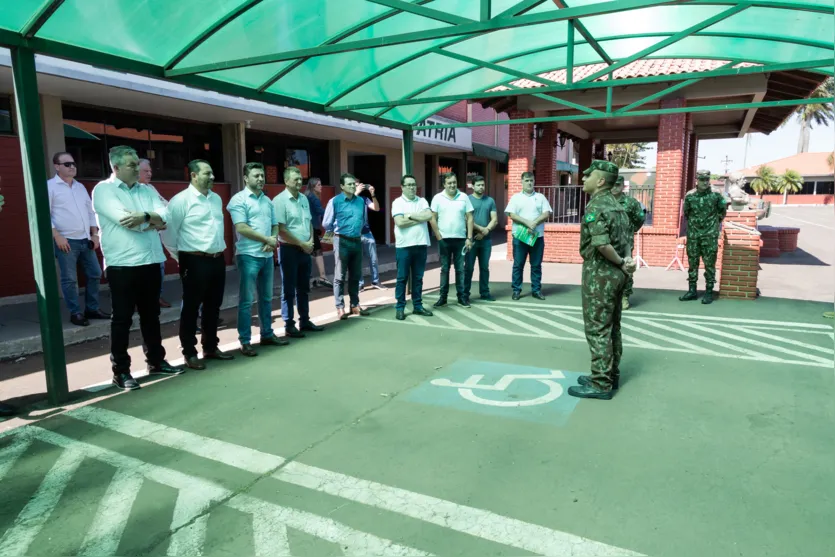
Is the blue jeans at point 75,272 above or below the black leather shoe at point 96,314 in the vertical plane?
above

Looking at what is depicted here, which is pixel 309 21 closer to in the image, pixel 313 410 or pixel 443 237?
pixel 443 237

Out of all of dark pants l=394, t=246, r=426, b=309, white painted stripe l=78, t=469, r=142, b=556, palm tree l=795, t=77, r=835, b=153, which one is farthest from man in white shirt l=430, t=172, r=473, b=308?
palm tree l=795, t=77, r=835, b=153

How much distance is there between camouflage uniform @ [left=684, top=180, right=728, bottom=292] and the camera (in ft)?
26.2

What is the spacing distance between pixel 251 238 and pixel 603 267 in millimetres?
3374

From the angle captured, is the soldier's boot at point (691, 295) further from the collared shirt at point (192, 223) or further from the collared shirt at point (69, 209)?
the collared shirt at point (69, 209)

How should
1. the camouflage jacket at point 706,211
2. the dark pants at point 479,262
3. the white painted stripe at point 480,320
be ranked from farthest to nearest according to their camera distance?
the dark pants at point 479,262 < the camouflage jacket at point 706,211 < the white painted stripe at point 480,320

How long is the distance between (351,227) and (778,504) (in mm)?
5343

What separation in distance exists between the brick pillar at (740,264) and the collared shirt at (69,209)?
29.3ft

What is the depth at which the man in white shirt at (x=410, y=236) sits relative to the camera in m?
7.06

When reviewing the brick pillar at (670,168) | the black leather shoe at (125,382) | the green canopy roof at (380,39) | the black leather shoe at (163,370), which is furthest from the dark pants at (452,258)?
the brick pillar at (670,168)

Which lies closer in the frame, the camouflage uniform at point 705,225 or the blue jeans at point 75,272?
the blue jeans at point 75,272

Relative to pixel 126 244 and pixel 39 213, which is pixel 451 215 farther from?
pixel 39 213

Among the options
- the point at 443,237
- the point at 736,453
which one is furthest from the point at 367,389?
the point at 443,237

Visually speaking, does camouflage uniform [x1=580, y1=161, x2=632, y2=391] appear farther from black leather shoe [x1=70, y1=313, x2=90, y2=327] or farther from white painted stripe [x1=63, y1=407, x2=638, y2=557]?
black leather shoe [x1=70, y1=313, x2=90, y2=327]
